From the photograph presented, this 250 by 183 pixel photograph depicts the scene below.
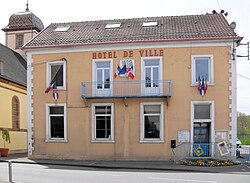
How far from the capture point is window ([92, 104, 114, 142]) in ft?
75.0

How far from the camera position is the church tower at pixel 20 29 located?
1702 inches

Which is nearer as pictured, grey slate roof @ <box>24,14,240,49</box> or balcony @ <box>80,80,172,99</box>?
balcony @ <box>80,80,172,99</box>

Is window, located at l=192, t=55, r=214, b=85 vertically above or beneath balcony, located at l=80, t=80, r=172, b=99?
above

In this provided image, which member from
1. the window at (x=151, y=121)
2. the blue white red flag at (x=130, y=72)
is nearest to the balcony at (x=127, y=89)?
the blue white red flag at (x=130, y=72)

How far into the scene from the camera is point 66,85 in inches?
929

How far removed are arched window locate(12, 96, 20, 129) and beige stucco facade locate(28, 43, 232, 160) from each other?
8.47m

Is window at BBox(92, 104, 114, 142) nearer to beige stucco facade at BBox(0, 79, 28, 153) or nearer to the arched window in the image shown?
beige stucco facade at BBox(0, 79, 28, 153)

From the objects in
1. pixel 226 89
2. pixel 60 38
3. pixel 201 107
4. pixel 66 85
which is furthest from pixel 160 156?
pixel 60 38

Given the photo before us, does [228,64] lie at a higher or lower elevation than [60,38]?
lower

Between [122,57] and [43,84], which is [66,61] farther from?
[122,57]

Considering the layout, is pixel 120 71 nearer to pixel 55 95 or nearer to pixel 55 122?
pixel 55 95

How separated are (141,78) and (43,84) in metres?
6.38

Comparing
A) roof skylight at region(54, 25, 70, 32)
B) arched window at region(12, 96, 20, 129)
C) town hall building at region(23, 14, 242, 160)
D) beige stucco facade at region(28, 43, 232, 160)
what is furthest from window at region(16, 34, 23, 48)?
beige stucco facade at region(28, 43, 232, 160)

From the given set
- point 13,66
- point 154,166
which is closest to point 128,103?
point 154,166
